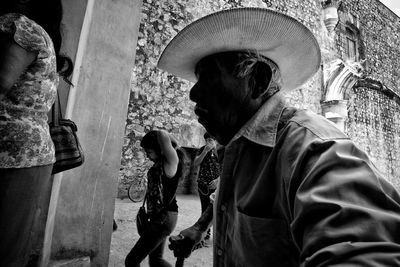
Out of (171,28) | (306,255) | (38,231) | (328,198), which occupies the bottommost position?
(38,231)

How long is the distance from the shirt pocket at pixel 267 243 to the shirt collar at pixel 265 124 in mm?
271

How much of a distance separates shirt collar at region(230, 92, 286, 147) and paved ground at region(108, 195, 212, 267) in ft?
9.20

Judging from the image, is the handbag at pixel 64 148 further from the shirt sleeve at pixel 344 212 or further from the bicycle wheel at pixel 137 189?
the bicycle wheel at pixel 137 189

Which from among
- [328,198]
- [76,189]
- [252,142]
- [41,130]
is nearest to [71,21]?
[41,130]

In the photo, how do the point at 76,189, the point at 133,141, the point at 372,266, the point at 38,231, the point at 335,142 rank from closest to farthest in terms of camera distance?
the point at 372,266
the point at 335,142
the point at 38,231
the point at 76,189
the point at 133,141

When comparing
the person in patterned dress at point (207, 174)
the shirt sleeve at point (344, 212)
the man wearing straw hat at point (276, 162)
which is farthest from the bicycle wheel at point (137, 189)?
the shirt sleeve at point (344, 212)

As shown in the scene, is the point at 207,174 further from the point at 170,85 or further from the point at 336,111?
the point at 336,111

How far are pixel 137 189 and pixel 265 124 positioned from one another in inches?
249

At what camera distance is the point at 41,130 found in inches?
50.9

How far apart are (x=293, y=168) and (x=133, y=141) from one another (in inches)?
251

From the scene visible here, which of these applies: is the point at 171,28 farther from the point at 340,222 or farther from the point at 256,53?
the point at 340,222

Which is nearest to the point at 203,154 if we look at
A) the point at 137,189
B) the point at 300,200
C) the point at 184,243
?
the point at 184,243

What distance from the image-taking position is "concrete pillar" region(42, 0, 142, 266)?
2.18 m

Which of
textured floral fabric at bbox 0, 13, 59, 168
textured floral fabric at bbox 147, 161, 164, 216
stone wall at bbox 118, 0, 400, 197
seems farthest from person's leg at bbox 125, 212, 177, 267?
stone wall at bbox 118, 0, 400, 197
